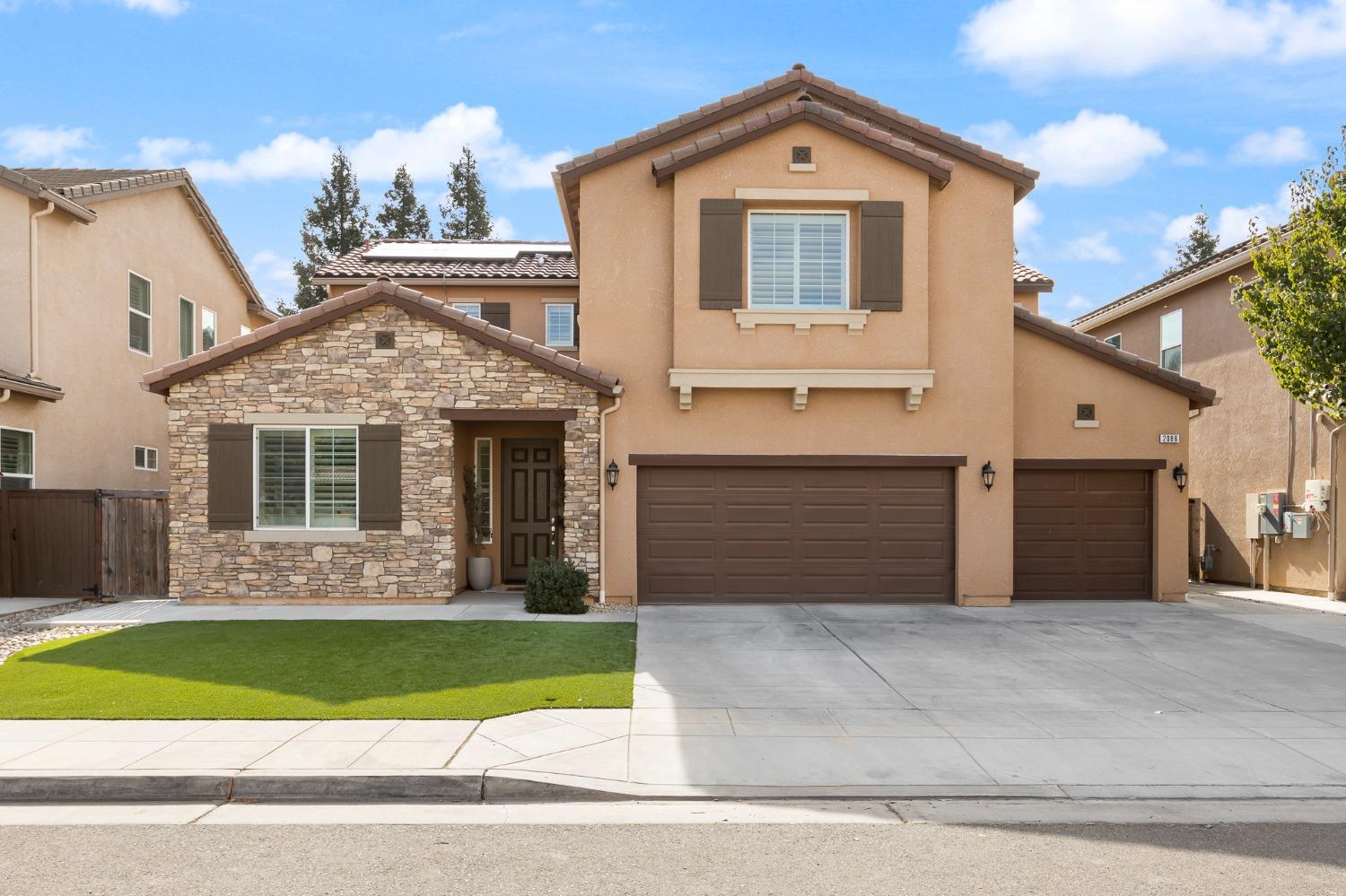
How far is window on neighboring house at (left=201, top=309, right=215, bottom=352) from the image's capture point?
22109mm

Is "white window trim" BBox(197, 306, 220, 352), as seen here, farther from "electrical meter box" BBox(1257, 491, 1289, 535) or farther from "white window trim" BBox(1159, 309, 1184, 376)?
"electrical meter box" BBox(1257, 491, 1289, 535)

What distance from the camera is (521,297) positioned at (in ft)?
72.0

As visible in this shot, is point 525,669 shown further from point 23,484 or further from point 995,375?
point 23,484

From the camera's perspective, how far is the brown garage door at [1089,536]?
15.3m

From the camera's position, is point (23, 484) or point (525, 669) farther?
point (23, 484)

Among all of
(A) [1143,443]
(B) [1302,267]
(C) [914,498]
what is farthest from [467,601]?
(B) [1302,267]

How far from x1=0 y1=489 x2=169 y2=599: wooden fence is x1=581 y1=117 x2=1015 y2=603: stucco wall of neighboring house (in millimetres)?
7487

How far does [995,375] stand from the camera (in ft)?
47.4

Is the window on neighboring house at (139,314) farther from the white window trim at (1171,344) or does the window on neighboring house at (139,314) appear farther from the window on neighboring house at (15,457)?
the white window trim at (1171,344)

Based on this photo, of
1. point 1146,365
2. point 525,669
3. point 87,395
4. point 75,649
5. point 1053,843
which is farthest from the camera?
point 87,395

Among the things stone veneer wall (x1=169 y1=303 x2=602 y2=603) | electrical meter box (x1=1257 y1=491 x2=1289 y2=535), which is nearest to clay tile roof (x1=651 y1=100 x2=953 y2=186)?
stone veneer wall (x1=169 y1=303 x2=602 y2=603)

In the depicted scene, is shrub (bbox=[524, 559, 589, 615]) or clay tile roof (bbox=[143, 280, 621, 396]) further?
clay tile roof (bbox=[143, 280, 621, 396])

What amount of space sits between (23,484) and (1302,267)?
20489 mm

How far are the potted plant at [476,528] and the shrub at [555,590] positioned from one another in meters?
2.09
